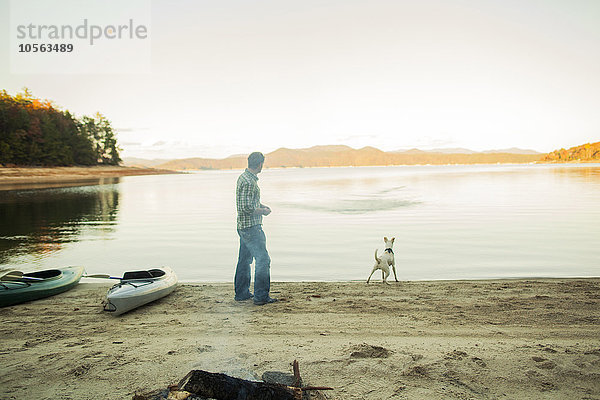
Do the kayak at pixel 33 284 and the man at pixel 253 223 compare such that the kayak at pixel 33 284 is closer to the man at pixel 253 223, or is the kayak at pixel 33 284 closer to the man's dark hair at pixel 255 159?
the man at pixel 253 223

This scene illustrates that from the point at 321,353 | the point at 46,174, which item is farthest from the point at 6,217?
the point at 46,174

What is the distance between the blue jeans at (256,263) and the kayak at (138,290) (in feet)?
4.72

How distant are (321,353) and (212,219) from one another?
18620mm

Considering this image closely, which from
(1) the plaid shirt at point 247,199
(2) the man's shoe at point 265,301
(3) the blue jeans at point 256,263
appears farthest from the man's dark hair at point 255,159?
(2) the man's shoe at point 265,301

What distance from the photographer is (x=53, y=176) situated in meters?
76.9

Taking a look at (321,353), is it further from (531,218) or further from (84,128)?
(84,128)

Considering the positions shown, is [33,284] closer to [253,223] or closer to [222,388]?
[253,223]

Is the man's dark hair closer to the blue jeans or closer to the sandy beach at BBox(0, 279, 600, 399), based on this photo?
the blue jeans

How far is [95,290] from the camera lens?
784 centimetres

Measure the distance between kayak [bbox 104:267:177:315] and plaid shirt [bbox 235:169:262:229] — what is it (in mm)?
2059

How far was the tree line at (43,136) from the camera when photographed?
72.0 meters

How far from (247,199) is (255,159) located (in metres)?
0.68

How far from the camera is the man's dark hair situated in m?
6.24

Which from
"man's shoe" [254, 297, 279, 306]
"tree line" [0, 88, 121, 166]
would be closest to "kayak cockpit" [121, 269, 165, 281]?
"man's shoe" [254, 297, 279, 306]
